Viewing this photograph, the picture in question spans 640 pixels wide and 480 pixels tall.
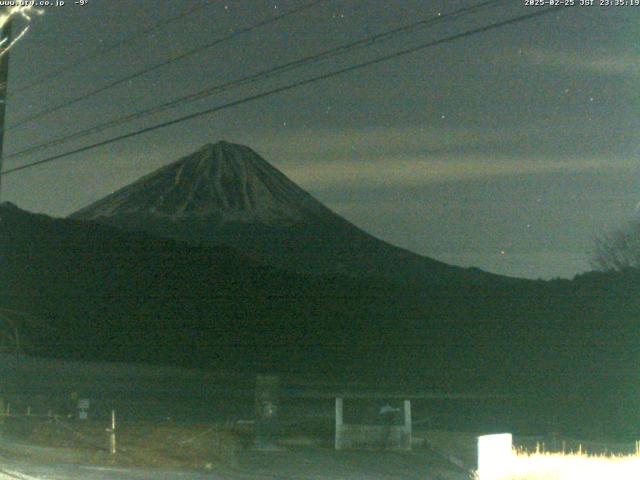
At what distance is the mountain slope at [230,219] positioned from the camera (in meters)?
176

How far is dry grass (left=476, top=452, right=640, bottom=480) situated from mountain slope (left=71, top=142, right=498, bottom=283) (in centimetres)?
15457

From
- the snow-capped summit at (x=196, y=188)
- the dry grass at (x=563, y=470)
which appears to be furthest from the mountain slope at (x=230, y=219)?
the dry grass at (x=563, y=470)

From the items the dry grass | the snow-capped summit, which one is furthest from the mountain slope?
the dry grass

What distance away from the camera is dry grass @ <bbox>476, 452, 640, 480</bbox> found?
12.5 metres

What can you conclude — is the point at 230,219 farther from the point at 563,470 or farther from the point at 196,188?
the point at 563,470

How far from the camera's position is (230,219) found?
191 m

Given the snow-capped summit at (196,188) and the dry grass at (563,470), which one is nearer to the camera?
the dry grass at (563,470)

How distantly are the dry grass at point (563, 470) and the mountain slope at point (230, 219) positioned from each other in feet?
507

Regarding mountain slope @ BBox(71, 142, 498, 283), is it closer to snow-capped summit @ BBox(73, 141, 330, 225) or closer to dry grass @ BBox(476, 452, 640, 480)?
snow-capped summit @ BBox(73, 141, 330, 225)

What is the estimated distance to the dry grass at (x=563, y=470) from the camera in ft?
41.0

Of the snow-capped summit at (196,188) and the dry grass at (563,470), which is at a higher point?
the snow-capped summit at (196,188)

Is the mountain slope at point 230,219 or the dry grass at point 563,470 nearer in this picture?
the dry grass at point 563,470

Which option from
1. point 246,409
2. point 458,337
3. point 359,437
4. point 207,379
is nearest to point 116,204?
point 458,337

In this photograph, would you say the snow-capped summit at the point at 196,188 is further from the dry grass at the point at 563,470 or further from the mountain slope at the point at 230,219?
the dry grass at the point at 563,470
